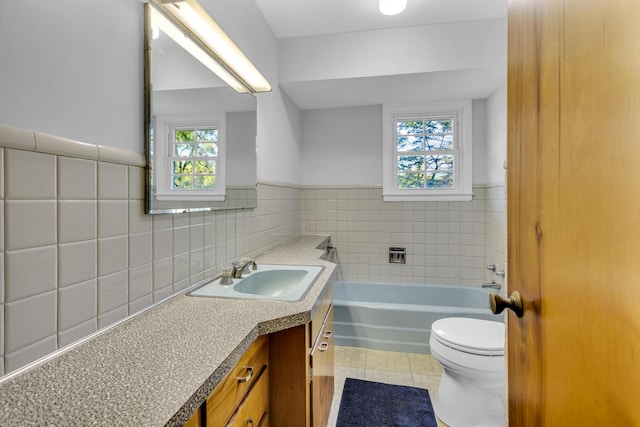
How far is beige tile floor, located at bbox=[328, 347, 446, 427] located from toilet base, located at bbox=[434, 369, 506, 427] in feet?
0.60

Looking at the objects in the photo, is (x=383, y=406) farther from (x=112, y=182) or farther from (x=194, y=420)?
(x=112, y=182)

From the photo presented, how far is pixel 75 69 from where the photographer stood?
2.52 ft

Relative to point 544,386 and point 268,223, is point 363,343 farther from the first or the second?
point 544,386

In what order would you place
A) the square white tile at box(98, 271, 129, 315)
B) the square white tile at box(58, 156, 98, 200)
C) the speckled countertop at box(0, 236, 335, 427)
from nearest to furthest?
the speckled countertop at box(0, 236, 335, 427) → the square white tile at box(58, 156, 98, 200) → the square white tile at box(98, 271, 129, 315)

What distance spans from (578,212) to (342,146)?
267cm

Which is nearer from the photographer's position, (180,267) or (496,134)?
(180,267)

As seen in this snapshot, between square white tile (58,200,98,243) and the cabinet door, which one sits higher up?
square white tile (58,200,98,243)

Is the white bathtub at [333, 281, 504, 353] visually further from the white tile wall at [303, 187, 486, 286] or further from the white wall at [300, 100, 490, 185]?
the white wall at [300, 100, 490, 185]

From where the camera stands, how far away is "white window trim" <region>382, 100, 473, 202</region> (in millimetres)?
2785

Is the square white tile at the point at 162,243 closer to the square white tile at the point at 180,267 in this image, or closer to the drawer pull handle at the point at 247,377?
the square white tile at the point at 180,267

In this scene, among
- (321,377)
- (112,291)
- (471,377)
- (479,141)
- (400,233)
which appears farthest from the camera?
(400,233)

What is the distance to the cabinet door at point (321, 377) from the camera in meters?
1.17

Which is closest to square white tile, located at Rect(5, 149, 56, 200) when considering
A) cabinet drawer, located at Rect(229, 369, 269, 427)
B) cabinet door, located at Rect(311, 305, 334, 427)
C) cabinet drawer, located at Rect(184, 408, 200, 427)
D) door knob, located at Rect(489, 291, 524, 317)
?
cabinet drawer, located at Rect(184, 408, 200, 427)

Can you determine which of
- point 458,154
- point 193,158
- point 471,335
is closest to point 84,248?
point 193,158
